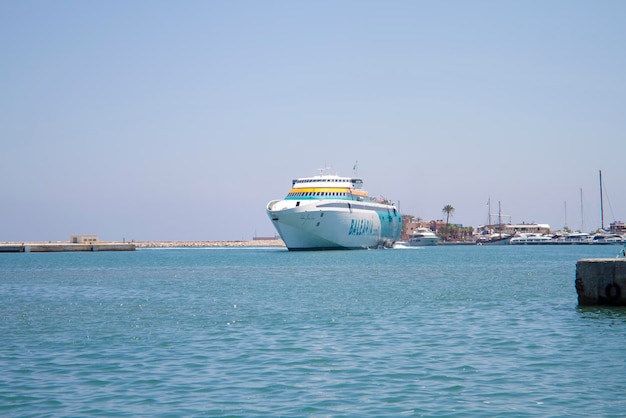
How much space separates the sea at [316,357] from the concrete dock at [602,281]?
0.54 metres

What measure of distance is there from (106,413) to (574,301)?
68.0 feet

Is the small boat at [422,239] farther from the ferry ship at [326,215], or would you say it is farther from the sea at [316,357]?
the sea at [316,357]

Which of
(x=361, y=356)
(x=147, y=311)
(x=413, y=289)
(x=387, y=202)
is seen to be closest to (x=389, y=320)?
(x=361, y=356)

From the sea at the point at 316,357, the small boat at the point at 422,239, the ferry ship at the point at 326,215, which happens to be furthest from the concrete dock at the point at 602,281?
the small boat at the point at 422,239

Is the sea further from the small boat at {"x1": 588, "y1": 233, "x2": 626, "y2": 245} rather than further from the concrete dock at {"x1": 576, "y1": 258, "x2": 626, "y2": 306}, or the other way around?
the small boat at {"x1": 588, "y1": 233, "x2": 626, "y2": 245}

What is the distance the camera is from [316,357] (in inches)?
680

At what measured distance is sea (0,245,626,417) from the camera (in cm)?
1292

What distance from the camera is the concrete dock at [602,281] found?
2445 cm

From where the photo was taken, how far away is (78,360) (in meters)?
17.5

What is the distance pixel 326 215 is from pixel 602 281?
232 feet

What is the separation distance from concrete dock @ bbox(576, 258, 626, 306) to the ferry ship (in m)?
68.1

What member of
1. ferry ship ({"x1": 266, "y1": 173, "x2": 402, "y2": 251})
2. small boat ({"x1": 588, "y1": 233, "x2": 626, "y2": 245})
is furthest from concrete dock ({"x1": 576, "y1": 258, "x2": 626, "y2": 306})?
small boat ({"x1": 588, "y1": 233, "x2": 626, "y2": 245})

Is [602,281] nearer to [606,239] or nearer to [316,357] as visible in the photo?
[316,357]

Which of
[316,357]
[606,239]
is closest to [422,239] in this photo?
[606,239]
